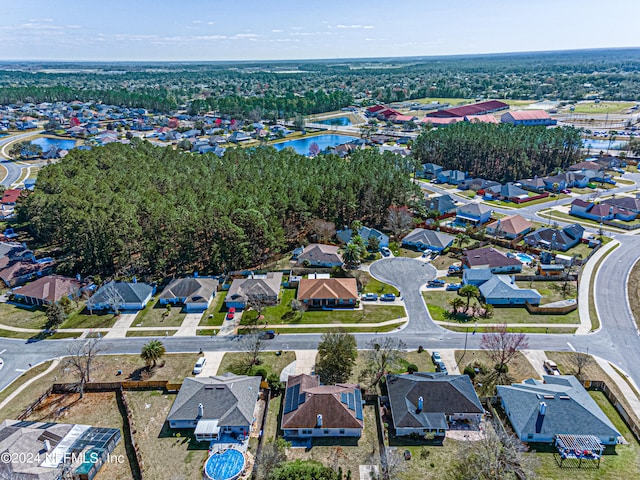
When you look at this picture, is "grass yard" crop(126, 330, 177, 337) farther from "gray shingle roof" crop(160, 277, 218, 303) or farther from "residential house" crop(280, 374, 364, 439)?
"residential house" crop(280, 374, 364, 439)

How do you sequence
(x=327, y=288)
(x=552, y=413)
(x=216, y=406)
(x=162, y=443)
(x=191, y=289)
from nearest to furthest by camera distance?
1. (x=162, y=443)
2. (x=552, y=413)
3. (x=216, y=406)
4. (x=327, y=288)
5. (x=191, y=289)

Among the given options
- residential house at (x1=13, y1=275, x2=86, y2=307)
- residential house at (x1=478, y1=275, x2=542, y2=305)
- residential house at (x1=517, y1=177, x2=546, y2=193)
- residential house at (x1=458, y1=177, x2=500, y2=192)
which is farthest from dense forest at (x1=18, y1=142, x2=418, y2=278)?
residential house at (x1=517, y1=177, x2=546, y2=193)

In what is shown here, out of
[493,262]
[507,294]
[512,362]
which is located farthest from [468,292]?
[493,262]

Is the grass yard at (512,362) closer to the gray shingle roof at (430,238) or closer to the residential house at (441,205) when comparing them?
the gray shingle roof at (430,238)

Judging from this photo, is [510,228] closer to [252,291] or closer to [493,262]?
[493,262]

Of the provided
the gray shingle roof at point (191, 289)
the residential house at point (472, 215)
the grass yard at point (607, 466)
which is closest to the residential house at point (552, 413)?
the grass yard at point (607, 466)

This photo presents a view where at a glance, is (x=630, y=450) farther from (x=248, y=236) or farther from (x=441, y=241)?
(x=248, y=236)

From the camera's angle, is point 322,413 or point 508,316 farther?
point 508,316
